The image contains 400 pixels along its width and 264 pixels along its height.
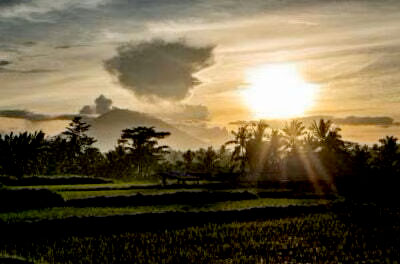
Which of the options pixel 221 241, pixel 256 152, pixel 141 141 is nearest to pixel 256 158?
pixel 256 152

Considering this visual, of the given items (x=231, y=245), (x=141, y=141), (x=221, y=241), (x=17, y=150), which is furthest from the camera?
(x=141, y=141)

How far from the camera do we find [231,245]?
784 inches

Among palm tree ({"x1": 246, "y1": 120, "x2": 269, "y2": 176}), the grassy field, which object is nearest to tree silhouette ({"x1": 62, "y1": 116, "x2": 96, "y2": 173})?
palm tree ({"x1": 246, "y1": 120, "x2": 269, "y2": 176})

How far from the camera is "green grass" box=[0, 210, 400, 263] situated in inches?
687

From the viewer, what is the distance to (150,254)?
59.7 ft

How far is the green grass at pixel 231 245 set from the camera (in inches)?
687

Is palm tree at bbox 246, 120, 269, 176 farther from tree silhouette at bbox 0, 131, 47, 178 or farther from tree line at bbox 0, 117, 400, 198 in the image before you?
tree silhouette at bbox 0, 131, 47, 178

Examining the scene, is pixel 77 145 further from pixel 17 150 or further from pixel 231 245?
pixel 231 245

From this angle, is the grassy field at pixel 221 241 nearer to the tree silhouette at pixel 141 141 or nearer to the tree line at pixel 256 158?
the tree line at pixel 256 158

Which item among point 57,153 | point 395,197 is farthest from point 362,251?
point 57,153

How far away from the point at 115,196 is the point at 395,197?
81.7 feet

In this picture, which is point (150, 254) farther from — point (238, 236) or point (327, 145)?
point (327, 145)

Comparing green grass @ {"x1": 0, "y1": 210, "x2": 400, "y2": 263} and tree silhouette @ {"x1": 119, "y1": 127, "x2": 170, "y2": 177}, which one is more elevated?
tree silhouette @ {"x1": 119, "y1": 127, "x2": 170, "y2": 177}

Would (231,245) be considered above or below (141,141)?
below
